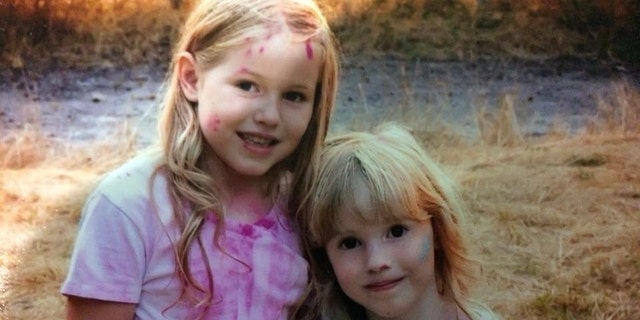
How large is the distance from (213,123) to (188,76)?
0.11m

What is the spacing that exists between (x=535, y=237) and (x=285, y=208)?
956 mm

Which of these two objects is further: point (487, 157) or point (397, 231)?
point (487, 157)

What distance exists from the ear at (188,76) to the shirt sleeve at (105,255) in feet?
0.82

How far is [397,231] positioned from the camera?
6.00 feet

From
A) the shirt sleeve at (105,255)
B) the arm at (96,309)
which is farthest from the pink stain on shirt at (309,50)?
the arm at (96,309)

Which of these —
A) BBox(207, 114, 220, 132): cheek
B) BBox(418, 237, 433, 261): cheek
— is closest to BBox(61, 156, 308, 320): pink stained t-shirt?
BBox(207, 114, 220, 132): cheek

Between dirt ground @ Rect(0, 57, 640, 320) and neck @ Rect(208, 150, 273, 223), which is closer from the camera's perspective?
neck @ Rect(208, 150, 273, 223)

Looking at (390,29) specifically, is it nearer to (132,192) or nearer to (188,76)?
(188,76)

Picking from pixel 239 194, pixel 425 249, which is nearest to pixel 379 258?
pixel 425 249

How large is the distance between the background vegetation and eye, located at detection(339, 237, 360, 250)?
79 centimetres

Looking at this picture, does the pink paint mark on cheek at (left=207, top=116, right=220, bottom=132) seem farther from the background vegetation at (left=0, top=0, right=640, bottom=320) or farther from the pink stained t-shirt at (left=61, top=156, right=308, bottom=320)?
the background vegetation at (left=0, top=0, right=640, bottom=320)

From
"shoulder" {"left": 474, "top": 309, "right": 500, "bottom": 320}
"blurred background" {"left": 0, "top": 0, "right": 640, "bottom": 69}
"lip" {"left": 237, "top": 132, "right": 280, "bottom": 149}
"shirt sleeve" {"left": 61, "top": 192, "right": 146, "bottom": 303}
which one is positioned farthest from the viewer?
"blurred background" {"left": 0, "top": 0, "right": 640, "bottom": 69}

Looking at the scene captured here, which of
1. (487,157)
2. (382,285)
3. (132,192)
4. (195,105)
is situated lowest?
(487,157)

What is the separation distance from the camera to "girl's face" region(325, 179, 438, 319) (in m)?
1.80
